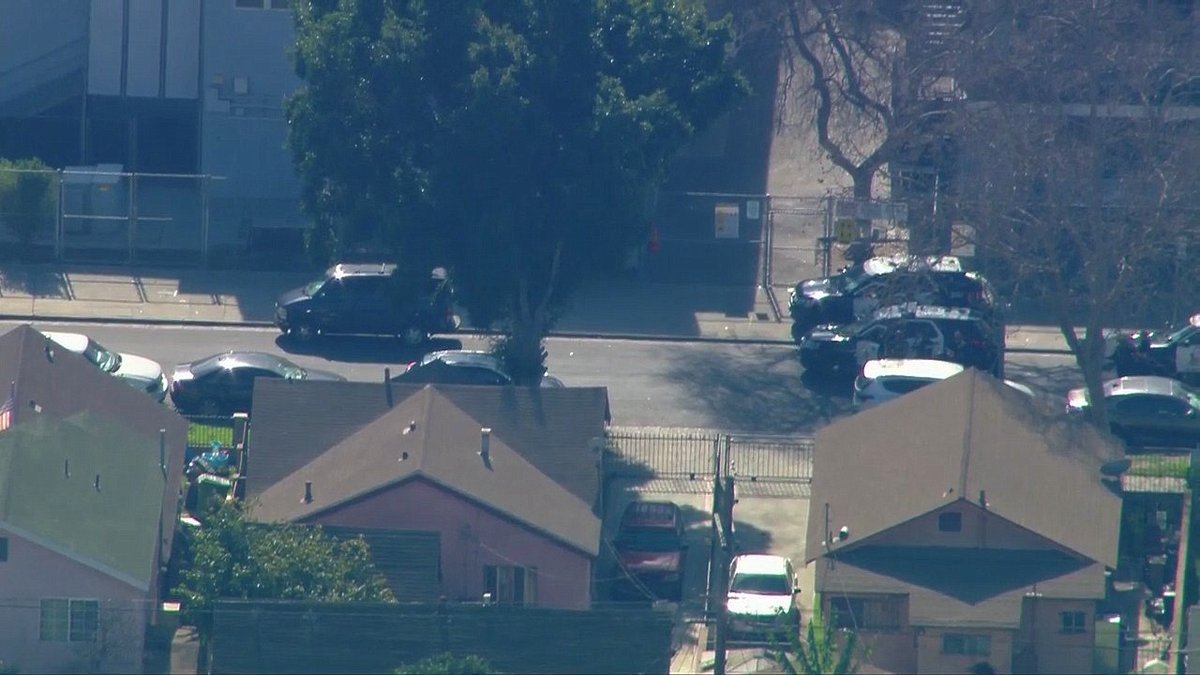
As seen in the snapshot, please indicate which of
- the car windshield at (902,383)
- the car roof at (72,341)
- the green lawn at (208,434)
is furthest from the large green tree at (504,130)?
the car windshield at (902,383)

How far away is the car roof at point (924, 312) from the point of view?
42312 mm

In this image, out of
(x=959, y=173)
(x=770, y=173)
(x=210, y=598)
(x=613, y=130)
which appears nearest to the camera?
(x=210, y=598)

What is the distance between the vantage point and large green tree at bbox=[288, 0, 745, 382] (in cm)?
3938

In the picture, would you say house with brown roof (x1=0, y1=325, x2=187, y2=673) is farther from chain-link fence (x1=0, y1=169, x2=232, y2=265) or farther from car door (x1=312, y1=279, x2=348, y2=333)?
chain-link fence (x1=0, y1=169, x2=232, y2=265)

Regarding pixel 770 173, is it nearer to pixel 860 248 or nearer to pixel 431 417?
pixel 860 248

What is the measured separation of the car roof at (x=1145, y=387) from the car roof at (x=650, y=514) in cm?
902

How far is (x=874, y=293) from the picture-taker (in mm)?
44062

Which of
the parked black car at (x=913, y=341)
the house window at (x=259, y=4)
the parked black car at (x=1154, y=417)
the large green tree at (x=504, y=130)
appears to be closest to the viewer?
the large green tree at (x=504, y=130)

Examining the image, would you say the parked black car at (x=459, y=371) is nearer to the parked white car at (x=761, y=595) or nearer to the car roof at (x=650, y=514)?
the car roof at (x=650, y=514)

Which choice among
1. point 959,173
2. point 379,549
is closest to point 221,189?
point 959,173

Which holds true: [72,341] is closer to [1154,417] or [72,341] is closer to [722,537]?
[722,537]

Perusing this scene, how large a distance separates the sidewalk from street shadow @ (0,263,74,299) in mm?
20

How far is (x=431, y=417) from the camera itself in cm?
3591

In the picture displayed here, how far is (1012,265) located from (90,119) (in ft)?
79.8
